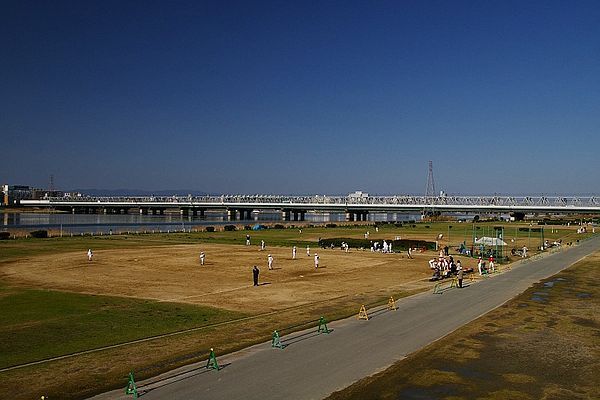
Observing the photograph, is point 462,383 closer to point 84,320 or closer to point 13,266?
point 84,320

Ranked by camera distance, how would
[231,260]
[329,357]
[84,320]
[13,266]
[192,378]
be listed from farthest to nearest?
[231,260] < [13,266] < [84,320] < [329,357] < [192,378]

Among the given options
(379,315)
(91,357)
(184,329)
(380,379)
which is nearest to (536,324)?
(379,315)

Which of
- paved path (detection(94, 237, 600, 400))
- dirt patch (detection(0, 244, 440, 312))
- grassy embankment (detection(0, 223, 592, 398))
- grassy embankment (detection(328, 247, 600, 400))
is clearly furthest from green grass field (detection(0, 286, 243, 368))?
grassy embankment (detection(328, 247, 600, 400))

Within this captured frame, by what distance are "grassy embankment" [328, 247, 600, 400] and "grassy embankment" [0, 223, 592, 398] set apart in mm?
5959

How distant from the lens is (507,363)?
17.4 metres

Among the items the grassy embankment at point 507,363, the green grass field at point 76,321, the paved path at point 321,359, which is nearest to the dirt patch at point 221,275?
the green grass field at point 76,321

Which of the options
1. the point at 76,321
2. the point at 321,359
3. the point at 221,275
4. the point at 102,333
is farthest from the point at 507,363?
the point at 221,275

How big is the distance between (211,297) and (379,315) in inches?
413

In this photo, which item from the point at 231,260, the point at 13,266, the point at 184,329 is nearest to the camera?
the point at 184,329

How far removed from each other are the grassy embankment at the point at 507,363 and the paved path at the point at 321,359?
703mm

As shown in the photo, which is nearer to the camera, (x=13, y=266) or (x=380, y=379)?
(x=380, y=379)

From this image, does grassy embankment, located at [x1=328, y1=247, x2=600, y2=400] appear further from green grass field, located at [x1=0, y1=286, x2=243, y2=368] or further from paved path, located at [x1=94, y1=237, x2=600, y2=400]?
green grass field, located at [x1=0, y1=286, x2=243, y2=368]

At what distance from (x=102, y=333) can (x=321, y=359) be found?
955 centimetres

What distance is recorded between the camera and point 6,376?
15.5 meters
